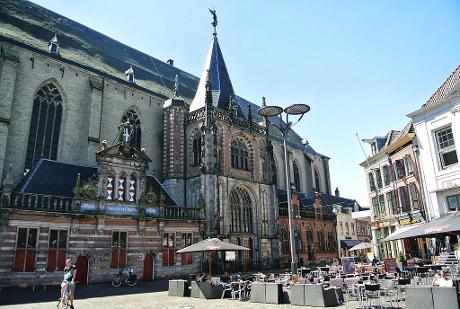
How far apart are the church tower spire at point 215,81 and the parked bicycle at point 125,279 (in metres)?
14.4

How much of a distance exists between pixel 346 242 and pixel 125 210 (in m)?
34.5

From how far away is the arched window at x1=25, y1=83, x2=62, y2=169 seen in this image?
74.9 ft

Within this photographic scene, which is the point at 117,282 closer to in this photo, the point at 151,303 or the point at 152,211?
the point at 152,211

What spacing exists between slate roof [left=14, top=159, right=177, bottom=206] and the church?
79mm

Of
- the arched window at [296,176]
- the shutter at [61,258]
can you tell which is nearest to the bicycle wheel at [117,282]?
the shutter at [61,258]

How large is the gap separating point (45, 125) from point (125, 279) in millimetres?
12294

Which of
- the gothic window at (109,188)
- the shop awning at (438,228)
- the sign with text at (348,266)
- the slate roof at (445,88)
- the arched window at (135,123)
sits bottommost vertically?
the sign with text at (348,266)

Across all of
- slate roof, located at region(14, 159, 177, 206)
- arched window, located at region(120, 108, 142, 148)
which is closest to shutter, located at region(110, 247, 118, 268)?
slate roof, located at region(14, 159, 177, 206)

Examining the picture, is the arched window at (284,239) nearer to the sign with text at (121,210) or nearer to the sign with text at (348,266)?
the sign with text at (348,266)

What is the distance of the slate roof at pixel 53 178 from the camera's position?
19.4 meters

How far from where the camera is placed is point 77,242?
1884 cm

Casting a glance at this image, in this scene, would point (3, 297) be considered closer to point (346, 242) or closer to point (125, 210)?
point (125, 210)

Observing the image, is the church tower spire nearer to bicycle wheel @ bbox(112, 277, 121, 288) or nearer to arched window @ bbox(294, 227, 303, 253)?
bicycle wheel @ bbox(112, 277, 121, 288)

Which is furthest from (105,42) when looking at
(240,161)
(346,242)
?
(346,242)
